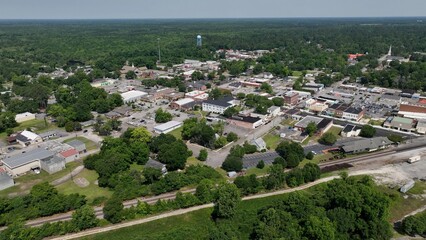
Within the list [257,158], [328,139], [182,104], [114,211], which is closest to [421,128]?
[328,139]

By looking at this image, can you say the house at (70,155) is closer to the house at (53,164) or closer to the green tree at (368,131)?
the house at (53,164)

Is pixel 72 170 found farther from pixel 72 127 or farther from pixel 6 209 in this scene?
pixel 72 127

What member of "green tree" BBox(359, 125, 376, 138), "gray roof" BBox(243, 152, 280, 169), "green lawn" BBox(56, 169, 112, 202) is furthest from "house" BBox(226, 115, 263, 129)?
"green lawn" BBox(56, 169, 112, 202)

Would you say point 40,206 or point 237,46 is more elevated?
point 237,46

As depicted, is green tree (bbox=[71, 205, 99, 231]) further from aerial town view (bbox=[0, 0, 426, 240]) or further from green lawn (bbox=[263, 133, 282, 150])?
green lawn (bbox=[263, 133, 282, 150])

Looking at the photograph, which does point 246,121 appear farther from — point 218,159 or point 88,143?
point 88,143

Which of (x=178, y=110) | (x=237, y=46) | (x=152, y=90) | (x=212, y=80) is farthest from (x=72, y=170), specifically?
(x=237, y=46)
